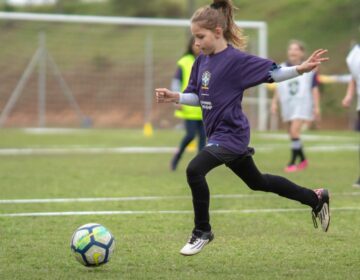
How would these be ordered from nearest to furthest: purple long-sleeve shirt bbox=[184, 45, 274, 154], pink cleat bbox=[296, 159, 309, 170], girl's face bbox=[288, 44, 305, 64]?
purple long-sleeve shirt bbox=[184, 45, 274, 154]
girl's face bbox=[288, 44, 305, 64]
pink cleat bbox=[296, 159, 309, 170]

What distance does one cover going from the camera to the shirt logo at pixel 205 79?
614 cm

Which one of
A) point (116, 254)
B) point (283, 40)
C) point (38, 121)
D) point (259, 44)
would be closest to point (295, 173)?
point (116, 254)

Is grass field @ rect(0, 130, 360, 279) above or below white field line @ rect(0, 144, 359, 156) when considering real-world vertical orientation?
above

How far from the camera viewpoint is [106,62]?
32531mm

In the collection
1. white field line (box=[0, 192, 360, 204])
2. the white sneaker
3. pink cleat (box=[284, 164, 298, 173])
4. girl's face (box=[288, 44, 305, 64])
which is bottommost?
pink cleat (box=[284, 164, 298, 173])

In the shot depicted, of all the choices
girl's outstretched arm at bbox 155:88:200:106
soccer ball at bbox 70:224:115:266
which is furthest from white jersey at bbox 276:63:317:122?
soccer ball at bbox 70:224:115:266

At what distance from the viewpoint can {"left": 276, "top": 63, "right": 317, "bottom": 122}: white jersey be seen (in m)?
13.3

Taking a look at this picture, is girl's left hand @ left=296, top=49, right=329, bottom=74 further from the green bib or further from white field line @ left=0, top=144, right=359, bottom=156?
white field line @ left=0, top=144, right=359, bottom=156

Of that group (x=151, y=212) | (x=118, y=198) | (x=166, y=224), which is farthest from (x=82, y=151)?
(x=166, y=224)

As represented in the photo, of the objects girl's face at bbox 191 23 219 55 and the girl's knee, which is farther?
the girl's knee

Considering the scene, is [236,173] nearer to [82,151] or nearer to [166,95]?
[166,95]

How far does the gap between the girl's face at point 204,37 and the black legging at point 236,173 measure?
82 cm

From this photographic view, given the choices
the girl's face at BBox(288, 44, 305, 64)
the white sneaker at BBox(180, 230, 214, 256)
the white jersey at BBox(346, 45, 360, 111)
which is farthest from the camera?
the girl's face at BBox(288, 44, 305, 64)

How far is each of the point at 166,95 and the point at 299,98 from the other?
7516 millimetres
